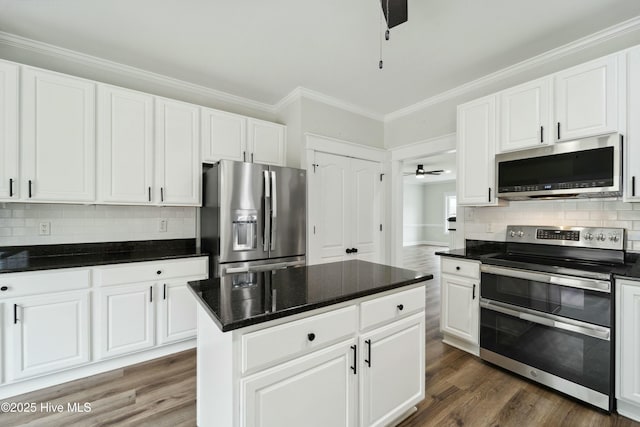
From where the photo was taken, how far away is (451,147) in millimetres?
3270

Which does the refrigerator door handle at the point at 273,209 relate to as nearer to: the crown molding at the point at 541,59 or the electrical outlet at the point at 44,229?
the electrical outlet at the point at 44,229

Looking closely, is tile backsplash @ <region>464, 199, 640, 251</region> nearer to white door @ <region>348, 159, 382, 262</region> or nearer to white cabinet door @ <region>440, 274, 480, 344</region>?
white cabinet door @ <region>440, 274, 480, 344</region>

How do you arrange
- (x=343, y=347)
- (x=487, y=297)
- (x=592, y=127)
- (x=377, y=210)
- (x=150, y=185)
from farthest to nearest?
(x=377, y=210) → (x=150, y=185) → (x=487, y=297) → (x=592, y=127) → (x=343, y=347)

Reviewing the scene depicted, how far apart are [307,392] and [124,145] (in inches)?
101

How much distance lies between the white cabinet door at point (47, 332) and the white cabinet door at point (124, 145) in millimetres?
885

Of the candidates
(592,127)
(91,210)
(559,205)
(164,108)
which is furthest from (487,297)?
(91,210)

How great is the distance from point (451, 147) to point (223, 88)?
2755mm

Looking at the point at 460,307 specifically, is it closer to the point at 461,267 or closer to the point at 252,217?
the point at 461,267


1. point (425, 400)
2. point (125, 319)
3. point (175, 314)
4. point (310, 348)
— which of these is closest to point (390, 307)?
point (310, 348)

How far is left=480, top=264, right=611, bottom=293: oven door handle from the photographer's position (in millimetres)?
1834

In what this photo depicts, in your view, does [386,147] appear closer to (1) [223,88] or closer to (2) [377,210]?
(2) [377,210]

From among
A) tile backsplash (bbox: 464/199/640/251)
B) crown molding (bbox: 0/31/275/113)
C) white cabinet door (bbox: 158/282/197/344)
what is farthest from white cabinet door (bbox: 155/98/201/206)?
tile backsplash (bbox: 464/199/640/251)

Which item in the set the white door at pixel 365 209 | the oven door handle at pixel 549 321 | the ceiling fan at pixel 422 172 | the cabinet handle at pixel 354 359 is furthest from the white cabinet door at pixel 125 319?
the ceiling fan at pixel 422 172

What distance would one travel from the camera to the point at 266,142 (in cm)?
326
